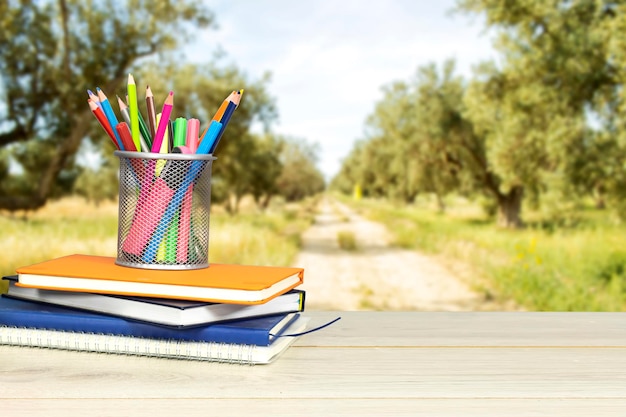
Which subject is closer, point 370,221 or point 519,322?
point 519,322

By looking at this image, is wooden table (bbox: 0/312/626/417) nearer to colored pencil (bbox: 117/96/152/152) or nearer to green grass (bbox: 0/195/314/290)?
colored pencil (bbox: 117/96/152/152)

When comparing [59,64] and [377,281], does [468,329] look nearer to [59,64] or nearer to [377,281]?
[59,64]

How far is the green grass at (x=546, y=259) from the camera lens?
688cm

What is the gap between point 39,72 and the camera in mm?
8398

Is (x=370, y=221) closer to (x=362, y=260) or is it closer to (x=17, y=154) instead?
(x=362, y=260)

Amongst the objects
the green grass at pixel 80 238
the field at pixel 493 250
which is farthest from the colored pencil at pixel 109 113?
the field at pixel 493 250

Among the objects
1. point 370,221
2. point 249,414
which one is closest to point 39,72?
point 249,414

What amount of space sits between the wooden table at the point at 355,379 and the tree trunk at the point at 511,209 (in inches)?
476

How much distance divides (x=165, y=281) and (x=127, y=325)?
89 mm

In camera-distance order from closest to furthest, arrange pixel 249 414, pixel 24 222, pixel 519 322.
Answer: pixel 249 414, pixel 519 322, pixel 24 222

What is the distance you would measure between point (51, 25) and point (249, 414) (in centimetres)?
904

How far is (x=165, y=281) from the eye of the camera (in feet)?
2.77

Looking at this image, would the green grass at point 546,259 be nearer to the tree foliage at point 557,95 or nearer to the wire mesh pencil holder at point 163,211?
the tree foliage at point 557,95

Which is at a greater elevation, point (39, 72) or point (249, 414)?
point (39, 72)
